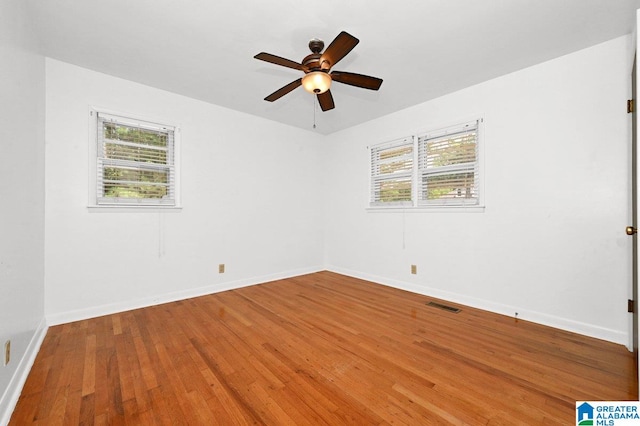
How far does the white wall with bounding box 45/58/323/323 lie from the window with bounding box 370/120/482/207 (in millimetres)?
1398

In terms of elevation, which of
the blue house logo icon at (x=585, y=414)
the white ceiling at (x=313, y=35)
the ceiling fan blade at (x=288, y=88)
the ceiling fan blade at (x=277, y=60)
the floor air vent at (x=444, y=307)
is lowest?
the blue house logo icon at (x=585, y=414)

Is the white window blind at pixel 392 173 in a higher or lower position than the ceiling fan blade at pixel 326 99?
lower

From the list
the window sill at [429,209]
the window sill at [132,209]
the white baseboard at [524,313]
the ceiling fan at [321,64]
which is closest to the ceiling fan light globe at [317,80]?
the ceiling fan at [321,64]

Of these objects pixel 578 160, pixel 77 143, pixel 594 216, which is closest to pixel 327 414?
pixel 594 216

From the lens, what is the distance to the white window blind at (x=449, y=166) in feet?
10.8

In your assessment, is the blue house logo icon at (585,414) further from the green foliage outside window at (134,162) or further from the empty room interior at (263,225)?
the green foliage outside window at (134,162)

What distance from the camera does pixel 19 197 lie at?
1850 millimetres

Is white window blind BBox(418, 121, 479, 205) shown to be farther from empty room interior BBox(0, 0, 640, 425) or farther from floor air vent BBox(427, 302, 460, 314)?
floor air vent BBox(427, 302, 460, 314)

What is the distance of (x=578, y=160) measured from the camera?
2.53 m

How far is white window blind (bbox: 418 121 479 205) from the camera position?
329 cm

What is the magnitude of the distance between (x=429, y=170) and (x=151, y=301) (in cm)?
390

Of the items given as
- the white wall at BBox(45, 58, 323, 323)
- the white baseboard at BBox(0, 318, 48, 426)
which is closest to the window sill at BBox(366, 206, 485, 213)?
the white wall at BBox(45, 58, 323, 323)

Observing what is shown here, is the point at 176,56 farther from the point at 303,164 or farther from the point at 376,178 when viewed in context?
the point at 376,178

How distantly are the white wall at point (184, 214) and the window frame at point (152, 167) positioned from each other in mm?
59
